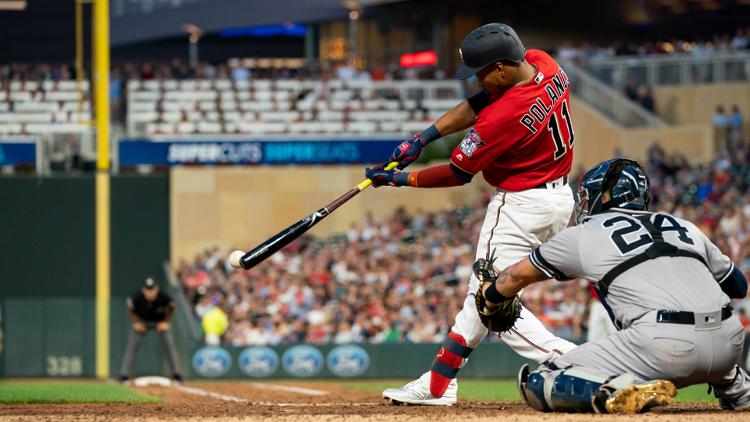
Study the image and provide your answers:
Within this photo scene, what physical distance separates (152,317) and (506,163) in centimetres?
1082

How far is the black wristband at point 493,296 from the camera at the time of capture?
21.9ft

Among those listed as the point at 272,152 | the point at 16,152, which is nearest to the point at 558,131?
the point at 272,152

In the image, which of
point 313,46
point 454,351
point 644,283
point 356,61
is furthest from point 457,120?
point 313,46

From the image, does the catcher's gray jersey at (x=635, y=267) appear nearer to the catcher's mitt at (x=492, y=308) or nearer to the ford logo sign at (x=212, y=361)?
the catcher's mitt at (x=492, y=308)

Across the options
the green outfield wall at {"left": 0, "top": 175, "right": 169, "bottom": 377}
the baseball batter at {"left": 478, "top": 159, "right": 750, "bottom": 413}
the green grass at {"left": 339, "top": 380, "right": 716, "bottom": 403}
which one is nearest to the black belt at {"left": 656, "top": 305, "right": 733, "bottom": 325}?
the baseball batter at {"left": 478, "top": 159, "right": 750, "bottom": 413}

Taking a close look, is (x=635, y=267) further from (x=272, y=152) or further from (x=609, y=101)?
(x=609, y=101)

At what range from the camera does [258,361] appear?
1992 centimetres

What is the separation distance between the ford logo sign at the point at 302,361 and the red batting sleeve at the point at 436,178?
41.6 feet

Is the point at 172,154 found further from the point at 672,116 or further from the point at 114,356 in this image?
the point at 672,116

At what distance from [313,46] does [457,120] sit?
1232 inches

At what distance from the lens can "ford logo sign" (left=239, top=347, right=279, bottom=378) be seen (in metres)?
19.9

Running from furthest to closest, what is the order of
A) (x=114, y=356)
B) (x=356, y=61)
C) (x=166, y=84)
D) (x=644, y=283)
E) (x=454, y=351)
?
(x=356, y=61)
(x=166, y=84)
(x=114, y=356)
(x=454, y=351)
(x=644, y=283)

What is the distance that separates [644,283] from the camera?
245 inches

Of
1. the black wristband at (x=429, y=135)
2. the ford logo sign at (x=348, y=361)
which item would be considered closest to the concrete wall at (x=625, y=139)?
the ford logo sign at (x=348, y=361)
